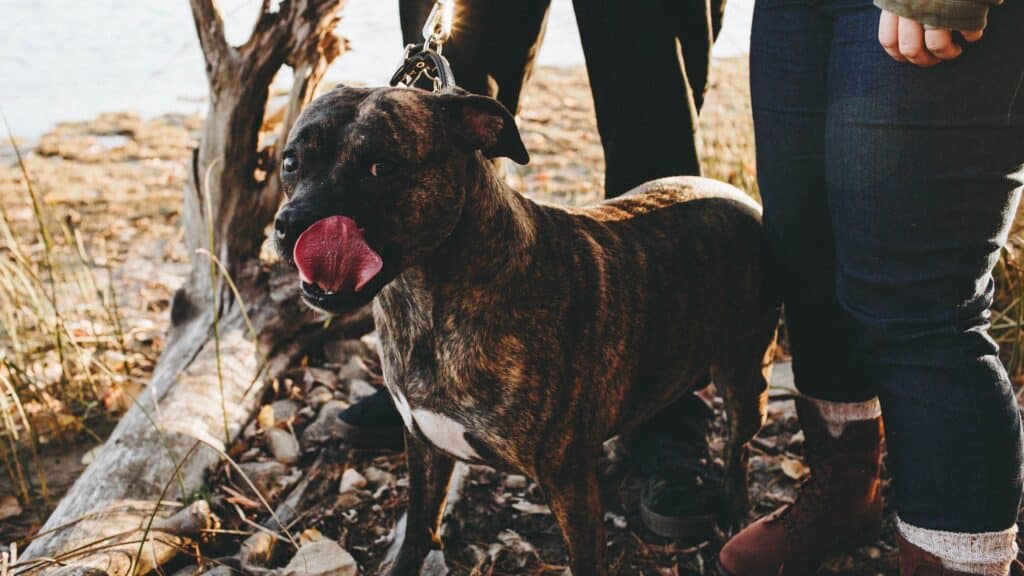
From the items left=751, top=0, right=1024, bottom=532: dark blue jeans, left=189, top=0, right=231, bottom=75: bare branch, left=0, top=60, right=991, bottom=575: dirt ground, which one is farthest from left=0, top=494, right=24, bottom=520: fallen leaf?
left=751, top=0, right=1024, bottom=532: dark blue jeans

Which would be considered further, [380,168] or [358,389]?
[358,389]

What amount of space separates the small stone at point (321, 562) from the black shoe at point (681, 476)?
1.05 m

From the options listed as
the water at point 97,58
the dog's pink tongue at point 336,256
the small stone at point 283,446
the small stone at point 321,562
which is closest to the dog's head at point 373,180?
the dog's pink tongue at point 336,256

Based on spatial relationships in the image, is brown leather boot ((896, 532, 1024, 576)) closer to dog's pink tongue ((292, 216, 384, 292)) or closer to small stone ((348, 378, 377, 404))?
dog's pink tongue ((292, 216, 384, 292))

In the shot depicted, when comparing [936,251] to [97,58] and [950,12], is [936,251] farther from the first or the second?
[97,58]

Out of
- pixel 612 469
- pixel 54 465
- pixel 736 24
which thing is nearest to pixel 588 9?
pixel 612 469

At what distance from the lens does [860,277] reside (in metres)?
2.00

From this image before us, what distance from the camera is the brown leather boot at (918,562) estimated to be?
→ 200 centimetres

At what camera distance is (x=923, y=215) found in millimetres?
1820

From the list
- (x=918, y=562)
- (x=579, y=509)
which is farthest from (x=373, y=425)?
(x=918, y=562)

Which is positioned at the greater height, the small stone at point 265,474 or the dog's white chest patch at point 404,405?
the dog's white chest patch at point 404,405

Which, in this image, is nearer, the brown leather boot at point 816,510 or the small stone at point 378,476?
the brown leather boot at point 816,510

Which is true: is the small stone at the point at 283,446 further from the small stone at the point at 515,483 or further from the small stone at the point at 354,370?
the small stone at the point at 515,483

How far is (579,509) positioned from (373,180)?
41.1 inches
